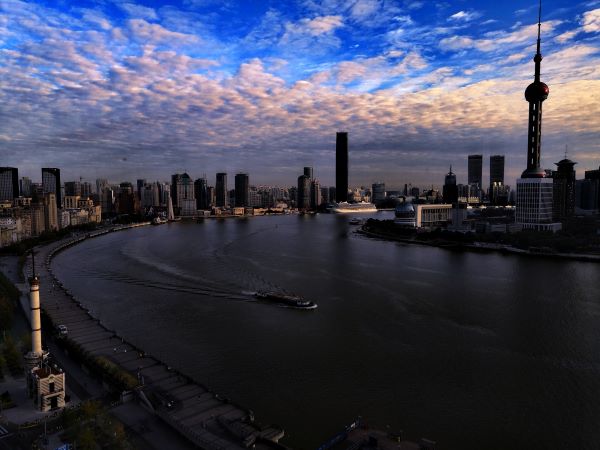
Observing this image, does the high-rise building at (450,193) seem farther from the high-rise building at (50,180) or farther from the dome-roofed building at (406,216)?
the high-rise building at (50,180)

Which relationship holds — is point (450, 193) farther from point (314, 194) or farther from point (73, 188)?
point (73, 188)

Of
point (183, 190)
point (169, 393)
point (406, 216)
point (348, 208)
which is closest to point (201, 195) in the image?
point (183, 190)

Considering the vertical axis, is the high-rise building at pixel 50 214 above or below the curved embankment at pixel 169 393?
above

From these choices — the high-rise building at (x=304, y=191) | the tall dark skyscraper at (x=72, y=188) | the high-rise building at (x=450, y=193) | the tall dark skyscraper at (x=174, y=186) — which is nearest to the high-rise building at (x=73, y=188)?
the tall dark skyscraper at (x=72, y=188)

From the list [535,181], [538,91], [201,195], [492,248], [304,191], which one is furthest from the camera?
[304,191]

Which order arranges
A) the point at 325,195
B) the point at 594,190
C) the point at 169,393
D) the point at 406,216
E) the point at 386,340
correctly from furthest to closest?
1. the point at 325,195
2. the point at 594,190
3. the point at 406,216
4. the point at 386,340
5. the point at 169,393

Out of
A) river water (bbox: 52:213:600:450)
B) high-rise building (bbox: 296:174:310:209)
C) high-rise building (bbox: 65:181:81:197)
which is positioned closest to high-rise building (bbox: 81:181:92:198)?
high-rise building (bbox: 65:181:81:197)
